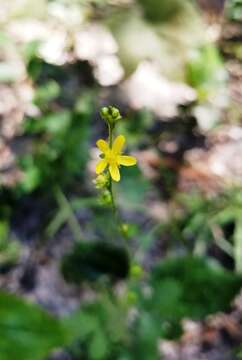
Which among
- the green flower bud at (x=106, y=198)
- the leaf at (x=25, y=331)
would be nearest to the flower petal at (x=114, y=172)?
the green flower bud at (x=106, y=198)

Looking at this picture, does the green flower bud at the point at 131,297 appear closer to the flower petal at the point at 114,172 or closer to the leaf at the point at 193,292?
the leaf at the point at 193,292

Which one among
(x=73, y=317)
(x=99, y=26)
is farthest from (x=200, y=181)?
(x=99, y=26)

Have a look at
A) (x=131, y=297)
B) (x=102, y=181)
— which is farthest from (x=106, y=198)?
(x=131, y=297)

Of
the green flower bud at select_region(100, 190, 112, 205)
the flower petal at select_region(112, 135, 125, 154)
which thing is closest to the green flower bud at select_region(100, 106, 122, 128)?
the flower petal at select_region(112, 135, 125, 154)

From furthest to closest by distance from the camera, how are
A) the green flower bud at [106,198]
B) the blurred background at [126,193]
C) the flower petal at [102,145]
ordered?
1. the blurred background at [126,193]
2. the green flower bud at [106,198]
3. the flower petal at [102,145]

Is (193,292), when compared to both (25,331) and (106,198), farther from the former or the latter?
(106,198)

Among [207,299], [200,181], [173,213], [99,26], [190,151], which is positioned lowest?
[207,299]

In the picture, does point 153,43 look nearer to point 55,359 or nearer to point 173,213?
point 173,213
